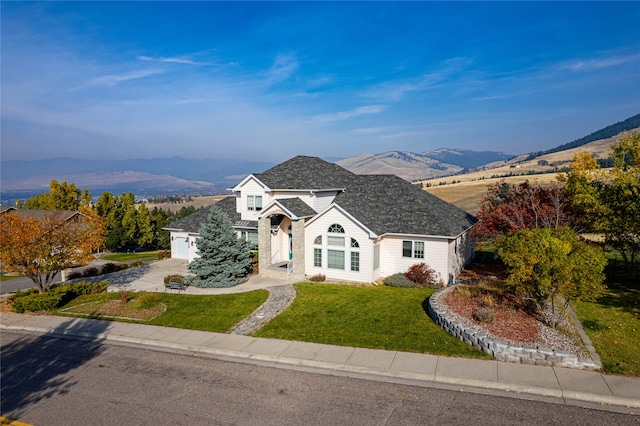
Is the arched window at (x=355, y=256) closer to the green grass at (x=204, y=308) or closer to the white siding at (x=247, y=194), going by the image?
the green grass at (x=204, y=308)

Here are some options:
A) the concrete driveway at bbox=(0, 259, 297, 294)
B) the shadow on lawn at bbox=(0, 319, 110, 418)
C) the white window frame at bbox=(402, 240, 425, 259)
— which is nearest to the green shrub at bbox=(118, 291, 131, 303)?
the concrete driveway at bbox=(0, 259, 297, 294)

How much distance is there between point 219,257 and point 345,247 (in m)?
8.01

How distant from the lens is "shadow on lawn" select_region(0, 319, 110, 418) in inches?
455

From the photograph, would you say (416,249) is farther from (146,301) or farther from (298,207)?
(146,301)

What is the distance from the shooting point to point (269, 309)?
1870 centimetres

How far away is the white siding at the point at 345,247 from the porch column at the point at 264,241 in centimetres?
278

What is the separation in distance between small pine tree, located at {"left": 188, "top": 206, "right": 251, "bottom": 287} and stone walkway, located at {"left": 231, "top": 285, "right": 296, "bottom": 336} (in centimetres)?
325

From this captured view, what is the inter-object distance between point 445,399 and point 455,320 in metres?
4.69

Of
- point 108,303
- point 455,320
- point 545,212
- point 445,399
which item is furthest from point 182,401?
point 545,212

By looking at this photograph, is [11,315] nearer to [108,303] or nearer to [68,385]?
[108,303]

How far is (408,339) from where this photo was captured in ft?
46.9

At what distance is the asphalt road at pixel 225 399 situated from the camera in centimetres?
974

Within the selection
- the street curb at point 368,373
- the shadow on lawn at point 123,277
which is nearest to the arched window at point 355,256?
the street curb at point 368,373

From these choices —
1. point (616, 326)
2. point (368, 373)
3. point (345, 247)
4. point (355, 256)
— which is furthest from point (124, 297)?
point (616, 326)
